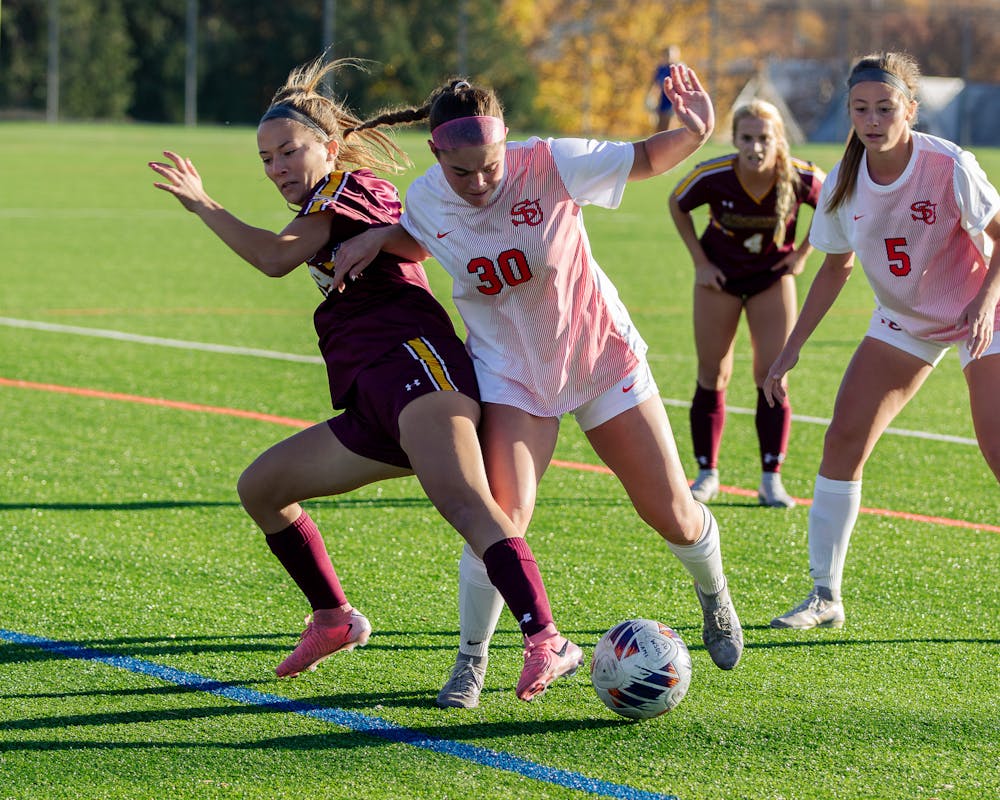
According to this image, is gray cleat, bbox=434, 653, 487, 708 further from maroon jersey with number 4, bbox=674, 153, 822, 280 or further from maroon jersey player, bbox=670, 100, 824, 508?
maroon jersey with number 4, bbox=674, 153, 822, 280

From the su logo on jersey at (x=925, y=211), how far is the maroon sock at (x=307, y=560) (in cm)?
224

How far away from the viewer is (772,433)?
23.4ft

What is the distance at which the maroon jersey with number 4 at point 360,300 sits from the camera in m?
4.25

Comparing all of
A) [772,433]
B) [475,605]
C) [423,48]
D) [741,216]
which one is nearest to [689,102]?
[475,605]

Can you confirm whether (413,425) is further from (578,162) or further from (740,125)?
(740,125)

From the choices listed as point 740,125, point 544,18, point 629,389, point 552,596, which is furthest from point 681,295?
point 544,18

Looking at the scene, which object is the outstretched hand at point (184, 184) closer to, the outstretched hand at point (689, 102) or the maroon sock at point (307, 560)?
the maroon sock at point (307, 560)

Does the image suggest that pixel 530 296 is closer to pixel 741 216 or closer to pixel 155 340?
pixel 741 216

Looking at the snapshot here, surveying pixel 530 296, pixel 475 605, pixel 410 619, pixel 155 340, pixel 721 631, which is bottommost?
pixel 155 340

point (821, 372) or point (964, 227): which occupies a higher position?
point (964, 227)

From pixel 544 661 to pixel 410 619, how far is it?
1533mm

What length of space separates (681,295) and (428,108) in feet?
35.7

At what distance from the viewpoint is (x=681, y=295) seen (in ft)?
49.0

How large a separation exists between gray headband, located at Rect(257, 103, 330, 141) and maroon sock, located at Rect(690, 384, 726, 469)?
10.8ft
